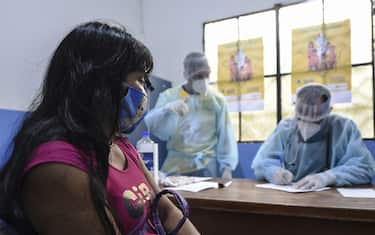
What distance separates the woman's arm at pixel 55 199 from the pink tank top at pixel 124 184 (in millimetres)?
17

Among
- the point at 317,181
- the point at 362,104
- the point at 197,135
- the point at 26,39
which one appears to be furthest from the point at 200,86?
the point at 362,104

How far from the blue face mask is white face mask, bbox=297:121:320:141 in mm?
1397

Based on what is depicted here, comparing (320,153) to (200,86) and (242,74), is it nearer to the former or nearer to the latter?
(200,86)

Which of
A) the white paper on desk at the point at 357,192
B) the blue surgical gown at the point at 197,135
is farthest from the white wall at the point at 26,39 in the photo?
the white paper on desk at the point at 357,192

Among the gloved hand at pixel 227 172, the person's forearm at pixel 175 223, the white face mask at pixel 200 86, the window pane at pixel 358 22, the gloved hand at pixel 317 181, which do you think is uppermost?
the window pane at pixel 358 22

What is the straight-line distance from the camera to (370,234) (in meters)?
1.09

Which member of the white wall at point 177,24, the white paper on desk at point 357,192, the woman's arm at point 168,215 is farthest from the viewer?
the white wall at point 177,24

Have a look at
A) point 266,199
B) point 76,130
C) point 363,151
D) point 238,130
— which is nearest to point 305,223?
point 266,199

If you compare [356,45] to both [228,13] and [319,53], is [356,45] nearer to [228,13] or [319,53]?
[319,53]

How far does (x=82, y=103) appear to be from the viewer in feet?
2.19

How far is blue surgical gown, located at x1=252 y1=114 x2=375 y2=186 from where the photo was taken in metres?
1.73

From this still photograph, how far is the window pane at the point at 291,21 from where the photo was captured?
2.60 metres

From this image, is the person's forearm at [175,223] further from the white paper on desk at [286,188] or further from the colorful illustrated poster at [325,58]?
the colorful illustrated poster at [325,58]

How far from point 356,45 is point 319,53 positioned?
27 cm
